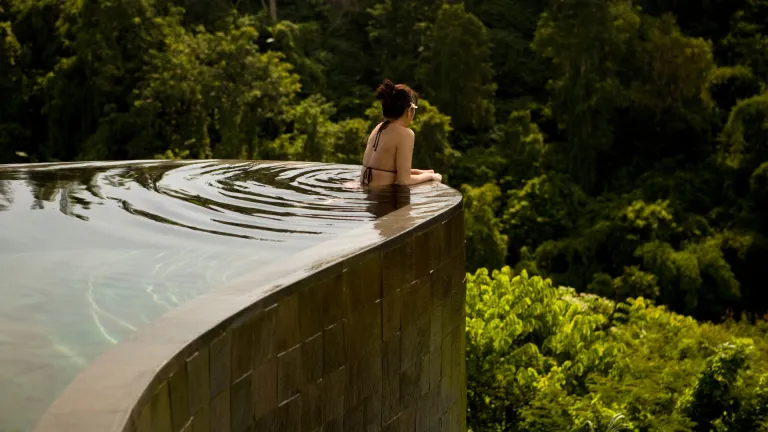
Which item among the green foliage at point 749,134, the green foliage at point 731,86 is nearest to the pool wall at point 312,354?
the green foliage at point 749,134

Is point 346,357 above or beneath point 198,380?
beneath

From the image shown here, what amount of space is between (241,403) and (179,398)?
0.30 metres

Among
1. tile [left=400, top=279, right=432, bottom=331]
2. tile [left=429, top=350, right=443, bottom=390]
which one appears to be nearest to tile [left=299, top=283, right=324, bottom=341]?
tile [left=400, top=279, right=432, bottom=331]

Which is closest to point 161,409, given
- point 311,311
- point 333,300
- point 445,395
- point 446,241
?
point 311,311

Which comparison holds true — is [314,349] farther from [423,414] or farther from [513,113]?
[513,113]

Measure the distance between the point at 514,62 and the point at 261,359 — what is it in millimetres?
21669

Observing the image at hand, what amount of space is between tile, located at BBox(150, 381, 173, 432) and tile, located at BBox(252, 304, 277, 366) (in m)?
0.39

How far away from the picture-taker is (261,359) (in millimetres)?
2441

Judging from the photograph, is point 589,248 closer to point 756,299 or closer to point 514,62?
point 756,299

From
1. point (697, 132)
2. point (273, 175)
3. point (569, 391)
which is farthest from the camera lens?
point (697, 132)

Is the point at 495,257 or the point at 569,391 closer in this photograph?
the point at 569,391

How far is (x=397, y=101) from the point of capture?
198 inches

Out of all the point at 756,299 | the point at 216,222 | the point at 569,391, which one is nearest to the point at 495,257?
the point at 756,299

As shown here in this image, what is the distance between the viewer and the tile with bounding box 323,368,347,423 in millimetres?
2808
